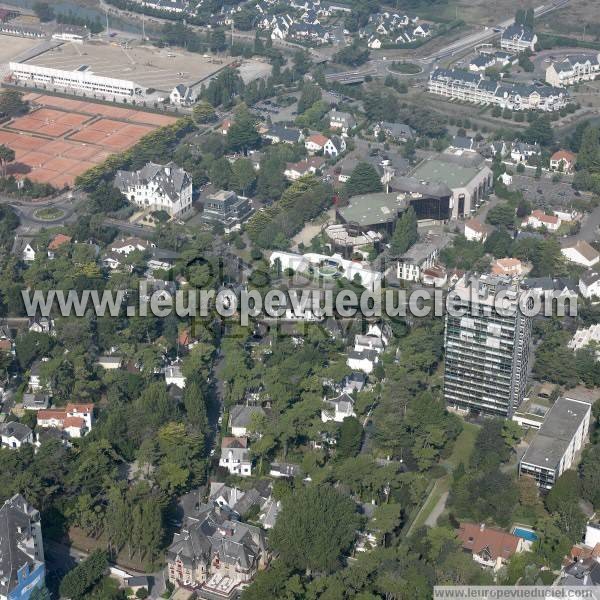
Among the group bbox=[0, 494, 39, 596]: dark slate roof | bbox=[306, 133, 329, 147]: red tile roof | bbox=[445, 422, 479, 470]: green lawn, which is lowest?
bbox=[445, 422, 479, 470]: green lawn

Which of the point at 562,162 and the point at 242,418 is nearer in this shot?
the point at 242,418

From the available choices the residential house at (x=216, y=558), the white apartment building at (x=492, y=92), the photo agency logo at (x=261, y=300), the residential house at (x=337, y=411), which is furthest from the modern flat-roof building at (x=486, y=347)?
the white apartment building at (x=492, y=92)

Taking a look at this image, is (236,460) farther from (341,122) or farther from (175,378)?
(341,122)

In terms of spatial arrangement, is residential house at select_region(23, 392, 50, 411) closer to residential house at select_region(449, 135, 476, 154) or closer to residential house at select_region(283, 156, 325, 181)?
residential house at select_region(283, 156, 325, 181)

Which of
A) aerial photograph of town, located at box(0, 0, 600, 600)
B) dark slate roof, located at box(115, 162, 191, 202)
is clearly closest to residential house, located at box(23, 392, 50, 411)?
aerial photograph of town, located at box(0, 0, 600, 600)

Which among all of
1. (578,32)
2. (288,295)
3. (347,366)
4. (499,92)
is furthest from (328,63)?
(347,366)

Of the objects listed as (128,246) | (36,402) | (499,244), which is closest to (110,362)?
(36,402)

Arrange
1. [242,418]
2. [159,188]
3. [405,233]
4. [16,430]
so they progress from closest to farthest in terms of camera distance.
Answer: [16,430] → [242,418] → [405,233] → [159,188]
